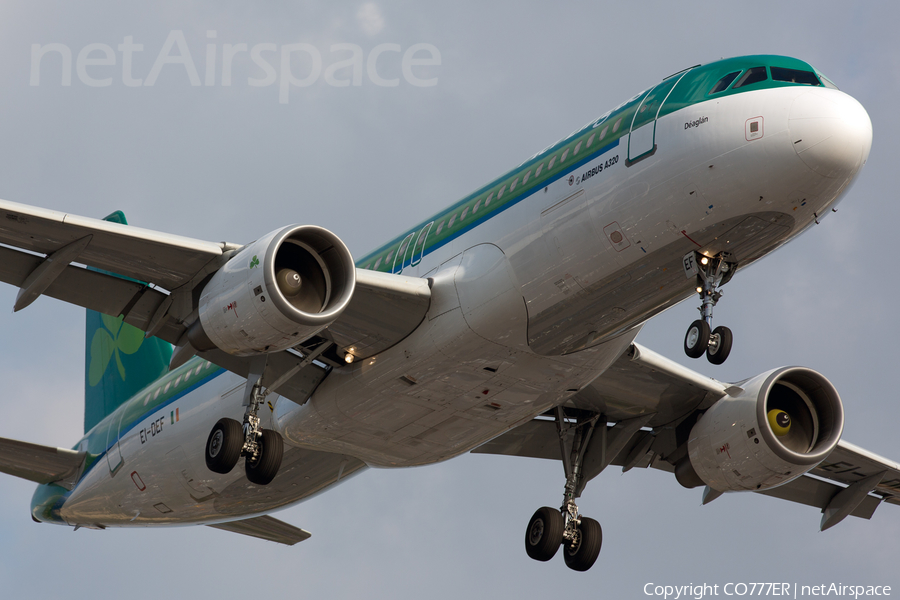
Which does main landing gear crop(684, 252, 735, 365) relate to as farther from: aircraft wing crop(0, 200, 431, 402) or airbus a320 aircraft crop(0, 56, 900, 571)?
aircraft wing crop(0, 200, 431, 402)

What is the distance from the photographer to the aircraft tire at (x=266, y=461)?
1880cm

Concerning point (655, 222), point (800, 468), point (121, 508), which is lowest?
point (121, 508)

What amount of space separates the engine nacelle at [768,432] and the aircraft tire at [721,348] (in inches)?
262

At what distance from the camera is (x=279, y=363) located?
62.8 ft

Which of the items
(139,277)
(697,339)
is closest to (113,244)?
(139,277)

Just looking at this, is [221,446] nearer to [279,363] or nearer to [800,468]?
[279,363]

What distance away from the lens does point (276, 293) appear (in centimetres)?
1627

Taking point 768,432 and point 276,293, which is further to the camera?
point 768,432

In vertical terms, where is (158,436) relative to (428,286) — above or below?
below

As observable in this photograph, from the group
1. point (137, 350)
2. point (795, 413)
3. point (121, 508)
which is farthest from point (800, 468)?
point (137, 350)

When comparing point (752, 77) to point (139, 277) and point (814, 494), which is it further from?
point (814, 494)

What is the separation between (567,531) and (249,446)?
6.45m

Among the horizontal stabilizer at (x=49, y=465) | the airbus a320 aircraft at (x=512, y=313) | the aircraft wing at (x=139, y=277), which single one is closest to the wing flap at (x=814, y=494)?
the airbus a320 aircraft at (x=512, y=313)

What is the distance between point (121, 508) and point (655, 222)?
45.6 feet
